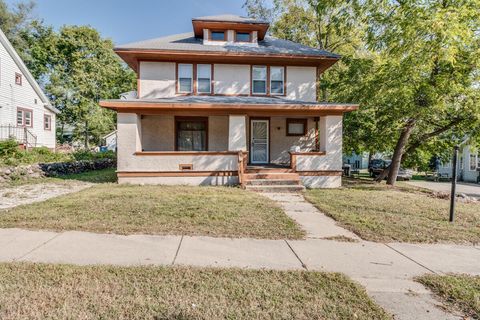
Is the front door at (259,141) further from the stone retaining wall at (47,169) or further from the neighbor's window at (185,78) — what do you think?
the stone retaining wall at (47,169)

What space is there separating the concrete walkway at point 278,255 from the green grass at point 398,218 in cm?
44

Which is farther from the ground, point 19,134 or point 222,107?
point 222,107

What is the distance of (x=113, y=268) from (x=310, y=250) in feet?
9.64

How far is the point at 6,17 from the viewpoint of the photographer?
96.0 feet

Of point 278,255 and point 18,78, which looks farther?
point 18,78

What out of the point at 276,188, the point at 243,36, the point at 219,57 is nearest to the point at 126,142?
the point at 219,57

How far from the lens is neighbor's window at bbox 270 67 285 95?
514 inches

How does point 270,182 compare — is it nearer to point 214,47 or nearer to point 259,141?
point 259,141

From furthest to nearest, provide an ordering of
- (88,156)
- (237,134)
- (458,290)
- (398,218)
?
1. (88,156)
2. (237,134)
3. (398,218)
4. (458,290)

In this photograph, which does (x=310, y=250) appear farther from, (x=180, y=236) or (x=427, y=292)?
(x=180, y=236)

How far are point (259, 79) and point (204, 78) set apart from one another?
271 centimetres

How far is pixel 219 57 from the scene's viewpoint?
1242 centimetres

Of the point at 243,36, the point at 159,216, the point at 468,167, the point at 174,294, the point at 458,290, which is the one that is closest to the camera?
the point at 174,294

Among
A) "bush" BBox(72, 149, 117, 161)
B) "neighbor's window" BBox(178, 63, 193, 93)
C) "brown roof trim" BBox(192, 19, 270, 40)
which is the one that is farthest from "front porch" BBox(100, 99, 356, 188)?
"bush" BBox(72, 149, 117, 161)
